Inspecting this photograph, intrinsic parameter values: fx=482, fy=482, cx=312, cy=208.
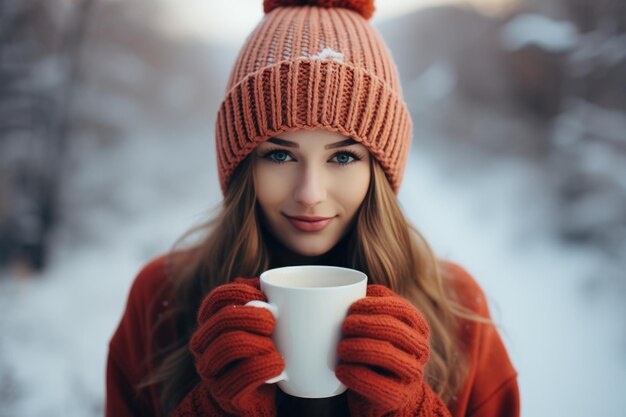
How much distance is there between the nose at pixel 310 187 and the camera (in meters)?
0.72

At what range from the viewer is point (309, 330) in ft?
1.74

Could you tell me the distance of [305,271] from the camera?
25.4 inches

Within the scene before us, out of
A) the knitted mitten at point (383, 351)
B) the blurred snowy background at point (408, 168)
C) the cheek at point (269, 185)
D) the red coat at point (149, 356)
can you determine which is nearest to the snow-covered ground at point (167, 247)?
the blurred snowy background at point (408, 168)

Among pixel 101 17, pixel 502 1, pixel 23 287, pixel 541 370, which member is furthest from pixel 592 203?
pixel 23 287

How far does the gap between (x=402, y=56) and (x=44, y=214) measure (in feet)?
3.39

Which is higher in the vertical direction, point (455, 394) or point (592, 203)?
point (592, 203)

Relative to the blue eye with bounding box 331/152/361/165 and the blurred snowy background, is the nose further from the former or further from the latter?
the blurred snowy background

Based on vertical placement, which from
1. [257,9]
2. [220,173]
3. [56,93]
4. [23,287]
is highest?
[257,9]

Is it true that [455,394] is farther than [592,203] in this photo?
No

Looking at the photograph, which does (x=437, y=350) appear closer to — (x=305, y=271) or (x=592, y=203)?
(x=305, y=271)

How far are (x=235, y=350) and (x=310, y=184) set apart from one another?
0.93 ft

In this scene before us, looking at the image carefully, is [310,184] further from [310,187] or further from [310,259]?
[310,259]

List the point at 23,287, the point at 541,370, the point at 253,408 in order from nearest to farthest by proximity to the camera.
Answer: the point at 253,408, the point at 541,370, the point at 23,287

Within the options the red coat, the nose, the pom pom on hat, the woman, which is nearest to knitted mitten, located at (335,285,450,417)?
the woman
